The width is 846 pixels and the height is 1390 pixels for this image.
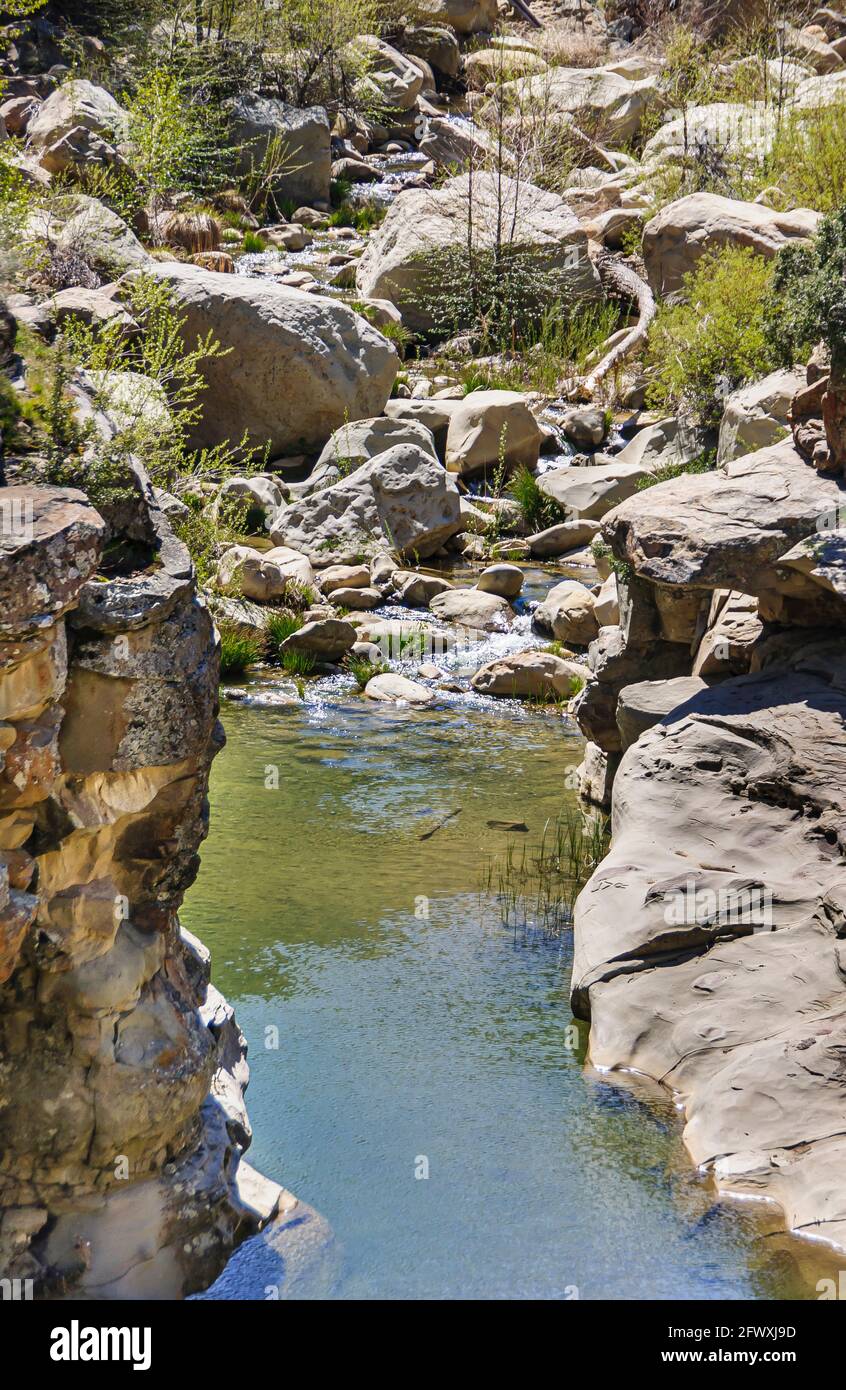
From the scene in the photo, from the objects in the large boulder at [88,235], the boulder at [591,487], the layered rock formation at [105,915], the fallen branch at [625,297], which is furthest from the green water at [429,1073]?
the fallen branch at [625,297]

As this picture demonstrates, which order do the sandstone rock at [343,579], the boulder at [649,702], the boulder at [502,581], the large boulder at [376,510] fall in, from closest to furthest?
the boulder at [649,702] < the sandstone rock at [343,579] < the boulder at [502,581] < the large boulder at [376,510]

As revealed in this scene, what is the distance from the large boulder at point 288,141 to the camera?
26.6 m

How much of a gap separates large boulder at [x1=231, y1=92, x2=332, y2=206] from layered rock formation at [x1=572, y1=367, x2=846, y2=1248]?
2016 centimetres

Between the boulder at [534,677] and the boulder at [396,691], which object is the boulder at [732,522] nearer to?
the boulder at [534,677]

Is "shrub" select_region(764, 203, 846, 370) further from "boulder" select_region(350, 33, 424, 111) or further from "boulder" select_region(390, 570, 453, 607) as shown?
"boulder" select_region(350, 33, 424, 111)

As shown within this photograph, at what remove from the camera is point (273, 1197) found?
5145 millimetres

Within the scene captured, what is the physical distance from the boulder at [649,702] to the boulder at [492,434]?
30.4ft

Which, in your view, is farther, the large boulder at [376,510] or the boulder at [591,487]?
the boulder at [591,487]

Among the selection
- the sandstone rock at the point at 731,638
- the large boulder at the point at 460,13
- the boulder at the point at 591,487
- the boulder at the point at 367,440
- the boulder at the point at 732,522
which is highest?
the large boulder at the point at 460,13

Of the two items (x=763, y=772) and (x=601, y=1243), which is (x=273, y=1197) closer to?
(x=601, y=1243)

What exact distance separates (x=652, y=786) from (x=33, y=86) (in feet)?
76.6

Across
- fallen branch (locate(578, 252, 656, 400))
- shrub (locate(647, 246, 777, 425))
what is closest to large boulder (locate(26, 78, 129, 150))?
fallen branch (locate(578, 252, 656, 400))

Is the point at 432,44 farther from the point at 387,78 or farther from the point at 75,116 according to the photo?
the point at 75,116
